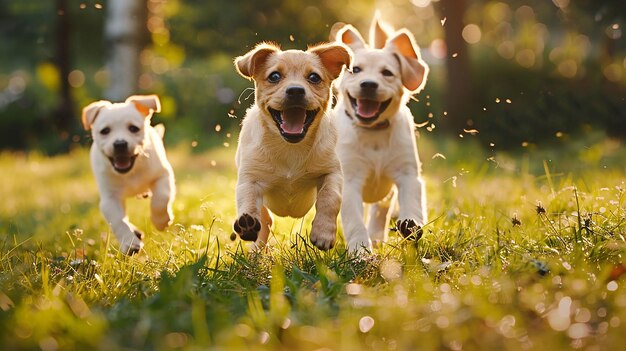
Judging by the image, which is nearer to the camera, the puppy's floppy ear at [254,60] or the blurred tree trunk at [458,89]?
the puppy's floppy ear at [254,60]

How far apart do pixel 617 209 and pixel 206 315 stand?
95.6 inches

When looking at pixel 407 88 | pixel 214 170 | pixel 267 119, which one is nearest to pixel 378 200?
pixel 407 88

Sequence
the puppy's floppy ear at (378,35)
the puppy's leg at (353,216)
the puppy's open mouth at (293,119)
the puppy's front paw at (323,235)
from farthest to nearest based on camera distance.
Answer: the puppy's floppy ear at (378,35) → the puppy's leg at (353,216) → the puppy's open mouth at (293,119) → the puppy's front paw at (323,235)

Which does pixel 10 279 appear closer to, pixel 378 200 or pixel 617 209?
pixel 378 200

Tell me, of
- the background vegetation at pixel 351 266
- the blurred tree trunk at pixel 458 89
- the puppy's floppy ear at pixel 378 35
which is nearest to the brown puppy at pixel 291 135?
the background vegetation at pixel 351 266

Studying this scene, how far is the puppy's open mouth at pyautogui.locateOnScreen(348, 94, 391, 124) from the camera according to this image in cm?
495

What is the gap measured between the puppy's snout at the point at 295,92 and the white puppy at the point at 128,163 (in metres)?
1.53

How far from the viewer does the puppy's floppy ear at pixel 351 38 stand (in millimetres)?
5414

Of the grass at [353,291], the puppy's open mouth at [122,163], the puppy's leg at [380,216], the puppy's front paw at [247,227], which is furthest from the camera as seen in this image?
the puppy's leg at [380,216]

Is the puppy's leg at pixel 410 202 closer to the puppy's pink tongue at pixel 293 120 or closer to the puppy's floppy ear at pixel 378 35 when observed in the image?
the puppy's pink tongue at pixel 293 120

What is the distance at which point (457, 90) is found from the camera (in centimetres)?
1312

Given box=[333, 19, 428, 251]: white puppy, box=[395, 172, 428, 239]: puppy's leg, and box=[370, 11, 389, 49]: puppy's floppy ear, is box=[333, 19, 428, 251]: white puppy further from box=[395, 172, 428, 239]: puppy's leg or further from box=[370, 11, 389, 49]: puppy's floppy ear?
box=[370, 11, 389, 49]: puppy's floppy ear

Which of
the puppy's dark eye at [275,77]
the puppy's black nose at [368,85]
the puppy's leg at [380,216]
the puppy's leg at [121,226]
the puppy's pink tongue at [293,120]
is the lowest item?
the puppy's leg at [380,216]

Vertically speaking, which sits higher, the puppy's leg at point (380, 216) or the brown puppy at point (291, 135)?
the brown puppy at point (291, 135)
